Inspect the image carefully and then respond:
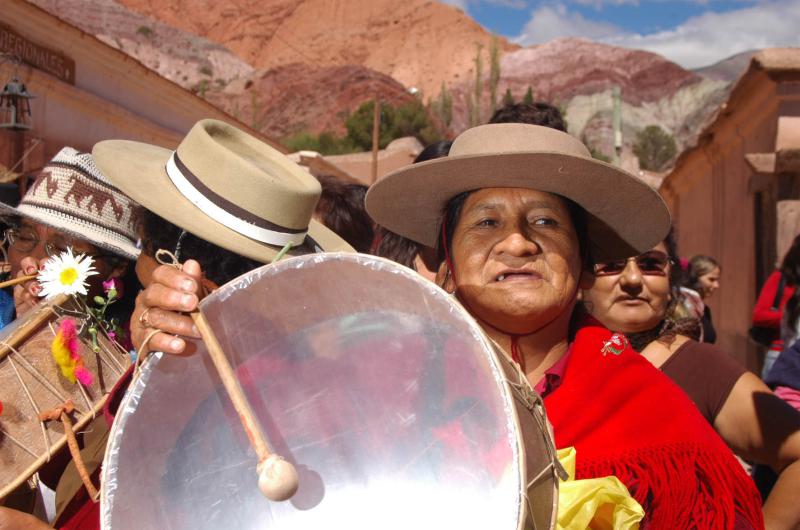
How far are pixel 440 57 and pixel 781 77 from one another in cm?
7330

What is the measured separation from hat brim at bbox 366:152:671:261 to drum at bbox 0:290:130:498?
2.85 feet

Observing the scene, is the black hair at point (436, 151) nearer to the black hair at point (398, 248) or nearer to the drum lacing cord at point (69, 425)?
the black hair at point (398, 248)

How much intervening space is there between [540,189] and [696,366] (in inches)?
41.2

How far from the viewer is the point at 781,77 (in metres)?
6.35

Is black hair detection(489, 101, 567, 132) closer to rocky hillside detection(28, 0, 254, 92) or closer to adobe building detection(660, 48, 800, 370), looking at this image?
Result: adobe building detection(660, 48, 800, 370)

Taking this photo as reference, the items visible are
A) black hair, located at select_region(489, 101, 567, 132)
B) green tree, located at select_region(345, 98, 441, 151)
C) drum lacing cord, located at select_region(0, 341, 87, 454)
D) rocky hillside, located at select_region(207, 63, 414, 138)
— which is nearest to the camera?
drum lacing cord, located at select_region(0, 341, 87, 454)

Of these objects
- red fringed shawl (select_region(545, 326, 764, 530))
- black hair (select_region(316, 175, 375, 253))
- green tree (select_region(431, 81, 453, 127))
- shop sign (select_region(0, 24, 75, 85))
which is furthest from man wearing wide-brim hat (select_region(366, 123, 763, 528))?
green tree (select_region(431, 81, 453, 127))

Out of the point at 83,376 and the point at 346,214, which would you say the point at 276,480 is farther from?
the point at 346,214

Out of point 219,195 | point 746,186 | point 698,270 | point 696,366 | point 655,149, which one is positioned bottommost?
point 655,149

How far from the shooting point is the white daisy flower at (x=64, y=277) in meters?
1.57

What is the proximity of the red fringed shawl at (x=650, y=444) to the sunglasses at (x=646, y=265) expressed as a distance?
1182 mm

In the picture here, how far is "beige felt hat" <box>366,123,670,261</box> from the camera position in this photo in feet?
6.05

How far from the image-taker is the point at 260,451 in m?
1.08

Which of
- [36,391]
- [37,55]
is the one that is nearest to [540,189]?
[36,391]
